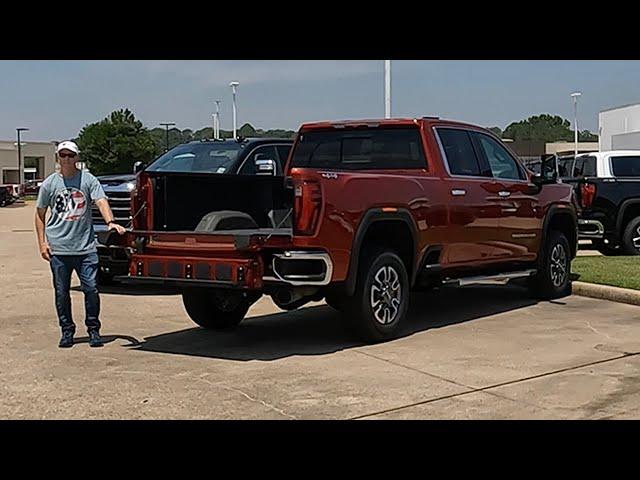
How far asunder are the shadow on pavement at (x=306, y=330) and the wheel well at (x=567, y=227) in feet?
2.90

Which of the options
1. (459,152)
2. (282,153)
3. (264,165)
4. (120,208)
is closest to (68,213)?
(264,165)

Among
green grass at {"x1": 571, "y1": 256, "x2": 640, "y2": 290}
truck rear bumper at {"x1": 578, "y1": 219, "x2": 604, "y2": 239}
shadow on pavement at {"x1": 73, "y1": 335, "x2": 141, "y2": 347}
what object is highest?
truck rear bumper at {"x1": 578, "y1": 219, "x2": 604, "y2": 239}

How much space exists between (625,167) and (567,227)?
5.77 metres

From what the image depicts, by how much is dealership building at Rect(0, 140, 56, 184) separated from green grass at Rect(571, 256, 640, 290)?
73.1 m

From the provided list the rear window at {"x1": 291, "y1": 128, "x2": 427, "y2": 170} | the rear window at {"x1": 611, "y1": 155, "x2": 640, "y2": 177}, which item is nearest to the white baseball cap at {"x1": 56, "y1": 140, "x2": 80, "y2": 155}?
the rear window at {"x1": 291, "y1": 128, "x2": 427, "y2": 170}

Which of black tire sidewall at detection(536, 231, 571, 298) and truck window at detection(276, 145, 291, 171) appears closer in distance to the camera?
black tire sidewall at detection(536, 231, 571, 298)

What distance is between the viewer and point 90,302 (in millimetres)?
8250

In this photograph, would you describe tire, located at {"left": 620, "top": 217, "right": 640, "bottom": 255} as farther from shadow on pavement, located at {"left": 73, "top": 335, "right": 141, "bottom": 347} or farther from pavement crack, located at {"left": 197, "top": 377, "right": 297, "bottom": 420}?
pavement crack, located at {"left": 197, "top": 377, "right": 297, "bottom": 420}

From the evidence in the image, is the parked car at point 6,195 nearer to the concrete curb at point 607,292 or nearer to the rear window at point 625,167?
the rear window at point 625,167

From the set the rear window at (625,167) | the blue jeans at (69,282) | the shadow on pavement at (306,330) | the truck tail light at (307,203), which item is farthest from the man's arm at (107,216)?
the rear window at (625,167)

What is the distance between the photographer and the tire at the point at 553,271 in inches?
423

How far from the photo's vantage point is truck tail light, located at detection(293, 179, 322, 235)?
Answer: 733 cm
